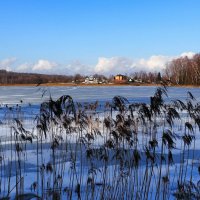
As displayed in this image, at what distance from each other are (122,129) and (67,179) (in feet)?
5.33

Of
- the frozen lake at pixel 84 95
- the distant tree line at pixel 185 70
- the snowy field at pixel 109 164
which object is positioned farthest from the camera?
the distant tree line at pixel 185 70

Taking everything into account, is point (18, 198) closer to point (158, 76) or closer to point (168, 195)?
point (158, 76)

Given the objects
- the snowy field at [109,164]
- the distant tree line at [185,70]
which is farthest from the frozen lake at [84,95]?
the distant tree line at [185,70]

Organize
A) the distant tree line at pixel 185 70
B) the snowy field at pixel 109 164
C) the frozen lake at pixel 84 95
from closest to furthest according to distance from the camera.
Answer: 1. the snowy field at pixel 109 164
2. the frozen lake at pixel 84 95
3. the distant tree line at pixel 185 70

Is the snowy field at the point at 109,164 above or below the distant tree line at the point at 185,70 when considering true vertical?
below

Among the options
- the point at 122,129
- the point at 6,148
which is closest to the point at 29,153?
the point at 6,148

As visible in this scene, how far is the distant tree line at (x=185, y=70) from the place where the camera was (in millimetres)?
63781

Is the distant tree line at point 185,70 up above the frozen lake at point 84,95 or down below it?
above

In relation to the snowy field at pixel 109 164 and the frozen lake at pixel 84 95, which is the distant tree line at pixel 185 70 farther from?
the snowy field at pixel 109 164

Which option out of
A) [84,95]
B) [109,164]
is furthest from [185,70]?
[109,164]

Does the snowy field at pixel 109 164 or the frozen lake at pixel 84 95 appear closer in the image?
the snowy field at pixel 109 164

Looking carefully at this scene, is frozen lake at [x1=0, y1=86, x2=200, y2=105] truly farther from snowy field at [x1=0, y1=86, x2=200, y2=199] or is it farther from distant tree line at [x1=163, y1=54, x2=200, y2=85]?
distant tree line at [x1=163, y1=54, x2=200, y2=85]

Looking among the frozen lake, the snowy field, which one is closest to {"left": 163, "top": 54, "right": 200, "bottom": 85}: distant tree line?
the frozen lake

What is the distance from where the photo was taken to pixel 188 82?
66.6 m
